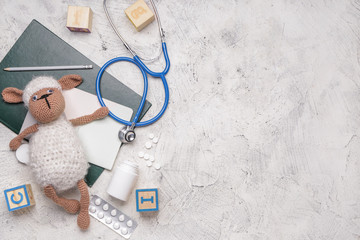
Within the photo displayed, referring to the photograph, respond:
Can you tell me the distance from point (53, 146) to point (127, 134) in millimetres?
230

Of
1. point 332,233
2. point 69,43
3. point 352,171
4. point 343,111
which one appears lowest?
point 332,233

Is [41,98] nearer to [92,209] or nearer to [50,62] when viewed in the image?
[50,62]

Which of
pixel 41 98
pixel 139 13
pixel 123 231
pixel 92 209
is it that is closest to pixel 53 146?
pixel 41 98

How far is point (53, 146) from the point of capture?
0.90 m

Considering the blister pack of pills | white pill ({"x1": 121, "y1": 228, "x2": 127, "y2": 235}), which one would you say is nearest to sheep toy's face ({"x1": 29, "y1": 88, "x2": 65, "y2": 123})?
the blister pack of pills

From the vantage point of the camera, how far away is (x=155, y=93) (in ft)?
3.51

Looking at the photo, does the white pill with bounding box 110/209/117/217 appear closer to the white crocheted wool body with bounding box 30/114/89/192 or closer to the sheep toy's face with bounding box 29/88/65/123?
the white crocheted wool body with bounding box 30/114/89/192

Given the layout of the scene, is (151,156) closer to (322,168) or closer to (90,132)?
(90,132)

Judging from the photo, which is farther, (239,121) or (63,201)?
(239,121)

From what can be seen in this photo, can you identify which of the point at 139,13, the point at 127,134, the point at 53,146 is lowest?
the point at 127,134

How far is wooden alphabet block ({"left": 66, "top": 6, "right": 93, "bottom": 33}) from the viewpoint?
103 cm

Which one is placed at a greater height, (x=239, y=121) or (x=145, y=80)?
(x=145, y=80)

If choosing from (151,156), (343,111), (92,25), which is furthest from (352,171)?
(92,25)

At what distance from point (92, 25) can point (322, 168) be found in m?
0.98
